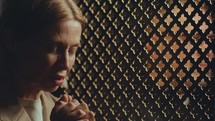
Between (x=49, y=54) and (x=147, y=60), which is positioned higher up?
(x=49, y=54)

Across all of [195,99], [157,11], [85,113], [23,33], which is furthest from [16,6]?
[195,99]

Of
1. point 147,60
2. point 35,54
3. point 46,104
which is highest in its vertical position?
point 35,54

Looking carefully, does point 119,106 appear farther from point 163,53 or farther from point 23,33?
point 23,33

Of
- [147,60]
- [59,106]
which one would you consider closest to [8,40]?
[59,106]

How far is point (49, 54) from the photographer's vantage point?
2.96 feet

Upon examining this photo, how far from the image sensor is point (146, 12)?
1721 millimetres

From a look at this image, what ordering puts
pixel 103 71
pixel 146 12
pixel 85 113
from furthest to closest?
pixel 103 71 → pixel 146 12 → pixel 85 113

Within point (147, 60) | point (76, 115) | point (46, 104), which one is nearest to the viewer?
point (76, 115)

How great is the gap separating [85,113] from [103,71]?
0.97 m

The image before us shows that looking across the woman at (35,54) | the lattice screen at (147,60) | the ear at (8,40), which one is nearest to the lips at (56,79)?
the woman at (35,54)

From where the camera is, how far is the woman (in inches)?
35.3

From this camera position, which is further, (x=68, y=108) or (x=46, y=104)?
(x=46, y=104)

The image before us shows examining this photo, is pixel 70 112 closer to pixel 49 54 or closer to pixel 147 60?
pixel 49 54

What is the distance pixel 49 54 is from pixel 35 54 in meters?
0.03
